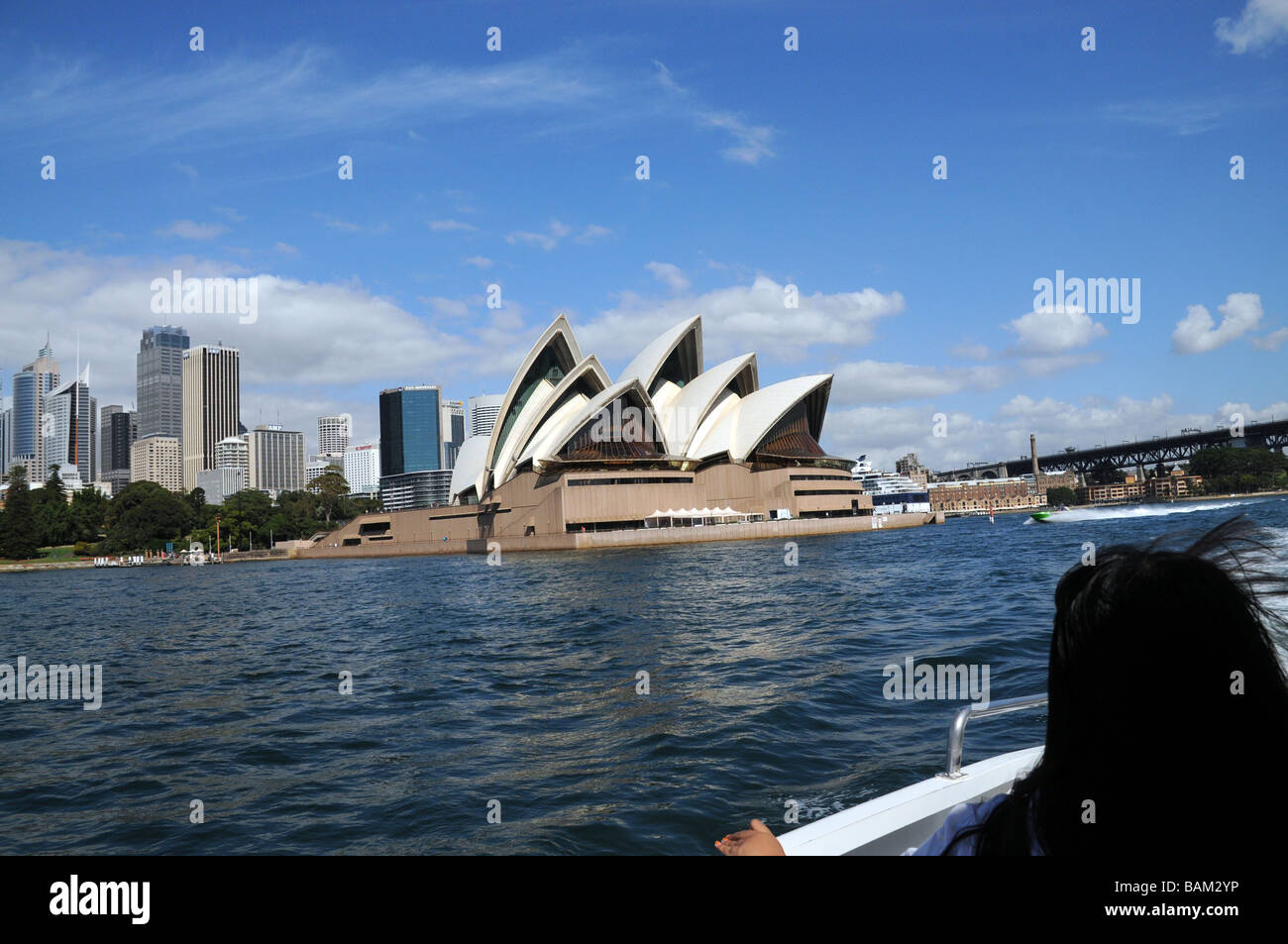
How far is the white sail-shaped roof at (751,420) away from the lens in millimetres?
58281

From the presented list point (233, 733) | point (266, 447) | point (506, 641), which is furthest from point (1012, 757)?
point (266, 447)

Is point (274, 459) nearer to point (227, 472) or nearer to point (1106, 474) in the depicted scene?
point (227, 472)

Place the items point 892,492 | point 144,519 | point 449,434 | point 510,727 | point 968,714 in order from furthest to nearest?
1. point 449,434
2. point 892,492
3. point 144,519
4. point 510,727
5. point 968,714

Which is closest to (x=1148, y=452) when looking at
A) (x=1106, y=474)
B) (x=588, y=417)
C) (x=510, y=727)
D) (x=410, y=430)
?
(x=1106, y=474)

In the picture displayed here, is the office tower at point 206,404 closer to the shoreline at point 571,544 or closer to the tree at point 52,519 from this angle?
the tree at point 52,519

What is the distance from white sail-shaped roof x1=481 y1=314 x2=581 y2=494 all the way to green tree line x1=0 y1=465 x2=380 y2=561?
35.2 meters

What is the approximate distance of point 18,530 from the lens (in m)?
70.3

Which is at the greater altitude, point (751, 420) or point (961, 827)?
point (751, 420)

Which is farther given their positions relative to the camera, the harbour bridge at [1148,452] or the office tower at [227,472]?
the office tower at [227,472]

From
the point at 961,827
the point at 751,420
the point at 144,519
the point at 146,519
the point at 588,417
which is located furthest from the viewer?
the point at 146,519

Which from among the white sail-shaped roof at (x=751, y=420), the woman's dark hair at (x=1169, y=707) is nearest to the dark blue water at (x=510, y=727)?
the woman's dark hair at (x=1169, y=707)

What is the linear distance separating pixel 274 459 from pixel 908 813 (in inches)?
7522

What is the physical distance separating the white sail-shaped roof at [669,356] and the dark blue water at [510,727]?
141 ft

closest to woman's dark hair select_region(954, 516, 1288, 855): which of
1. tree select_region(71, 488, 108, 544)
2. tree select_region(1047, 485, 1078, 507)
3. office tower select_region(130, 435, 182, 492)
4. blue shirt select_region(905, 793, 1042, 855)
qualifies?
blue shirt select_region(905, 793, 1042, 855)
